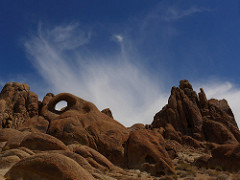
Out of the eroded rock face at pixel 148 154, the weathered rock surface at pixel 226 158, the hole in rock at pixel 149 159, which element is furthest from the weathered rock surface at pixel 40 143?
the weathered rock surface at pixel 226 158

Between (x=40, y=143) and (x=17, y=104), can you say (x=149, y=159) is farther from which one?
(x=17, y=104)

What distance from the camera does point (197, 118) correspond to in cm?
3891

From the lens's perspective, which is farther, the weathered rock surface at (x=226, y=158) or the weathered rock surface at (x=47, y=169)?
the weathered rock surface at (x=226, y=158)

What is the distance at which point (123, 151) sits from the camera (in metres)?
17.9

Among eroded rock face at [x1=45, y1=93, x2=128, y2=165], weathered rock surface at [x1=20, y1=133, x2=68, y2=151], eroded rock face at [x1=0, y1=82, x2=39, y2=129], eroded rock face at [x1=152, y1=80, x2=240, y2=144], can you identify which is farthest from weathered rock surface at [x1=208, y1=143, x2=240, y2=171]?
eroded rock face at [x1=0, y1=82, x2=39, y2=129]

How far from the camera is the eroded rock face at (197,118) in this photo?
36.2m

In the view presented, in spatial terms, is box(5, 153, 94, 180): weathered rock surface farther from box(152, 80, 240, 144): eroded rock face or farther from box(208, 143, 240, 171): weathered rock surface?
box(152, 80, 240, 144): eroded rock face

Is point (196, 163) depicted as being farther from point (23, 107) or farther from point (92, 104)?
point (23, 107)

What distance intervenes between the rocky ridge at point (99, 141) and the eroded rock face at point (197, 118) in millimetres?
159

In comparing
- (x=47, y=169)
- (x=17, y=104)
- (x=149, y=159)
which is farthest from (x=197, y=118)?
(x=47, y=169)

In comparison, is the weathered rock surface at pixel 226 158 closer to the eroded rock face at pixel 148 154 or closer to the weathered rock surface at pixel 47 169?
the eroded rock face at pixel 148 154

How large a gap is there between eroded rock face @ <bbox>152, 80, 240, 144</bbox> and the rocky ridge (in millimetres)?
159

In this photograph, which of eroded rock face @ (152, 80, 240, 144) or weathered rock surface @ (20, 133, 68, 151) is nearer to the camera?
weathered rock surface @ (20, 133, 68, 151)

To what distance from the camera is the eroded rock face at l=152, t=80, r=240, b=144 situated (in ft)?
119
